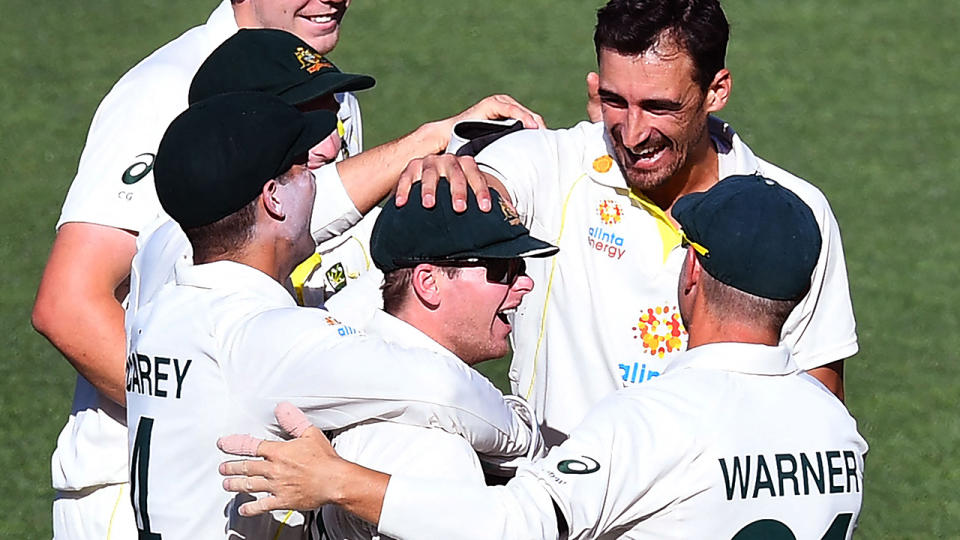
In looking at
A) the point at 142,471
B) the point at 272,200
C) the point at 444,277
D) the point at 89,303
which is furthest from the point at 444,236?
the point at 89,303

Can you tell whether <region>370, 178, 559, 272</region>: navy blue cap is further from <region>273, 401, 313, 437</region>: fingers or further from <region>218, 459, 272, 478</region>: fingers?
<region>218, 459, 272, 478</region>: fingers

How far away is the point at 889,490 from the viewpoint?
7.92m

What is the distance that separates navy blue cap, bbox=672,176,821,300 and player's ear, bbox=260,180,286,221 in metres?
1.01

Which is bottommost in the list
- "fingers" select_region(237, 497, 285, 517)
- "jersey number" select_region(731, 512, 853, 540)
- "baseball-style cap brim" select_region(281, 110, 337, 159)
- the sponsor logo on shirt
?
"jersey number" select_region(731, 512, 853, 540)

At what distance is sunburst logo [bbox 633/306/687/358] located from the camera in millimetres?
4453

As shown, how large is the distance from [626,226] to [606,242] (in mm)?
77

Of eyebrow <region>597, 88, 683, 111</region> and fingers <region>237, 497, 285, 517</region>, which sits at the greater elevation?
eyebrow <region>597, 88, 683, 111</region>

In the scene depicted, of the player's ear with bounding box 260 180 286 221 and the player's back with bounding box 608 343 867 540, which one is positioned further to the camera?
the player's ear with bounding box 260 180 286 221

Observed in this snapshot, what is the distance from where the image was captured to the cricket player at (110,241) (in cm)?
423

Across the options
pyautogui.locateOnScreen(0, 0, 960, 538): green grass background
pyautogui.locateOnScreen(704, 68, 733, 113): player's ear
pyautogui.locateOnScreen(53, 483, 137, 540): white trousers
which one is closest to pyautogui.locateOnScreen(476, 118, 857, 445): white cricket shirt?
pyautogui.locateOnScreen(704, 68, 733, 113): player's ear

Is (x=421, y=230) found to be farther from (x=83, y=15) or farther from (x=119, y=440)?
(x=83, y=15)

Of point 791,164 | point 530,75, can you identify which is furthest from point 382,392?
point 530,75

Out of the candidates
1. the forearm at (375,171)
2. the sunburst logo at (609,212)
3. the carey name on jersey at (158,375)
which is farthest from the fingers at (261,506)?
the sunburst logo at (609,212)

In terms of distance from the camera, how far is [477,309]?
3.72 m
